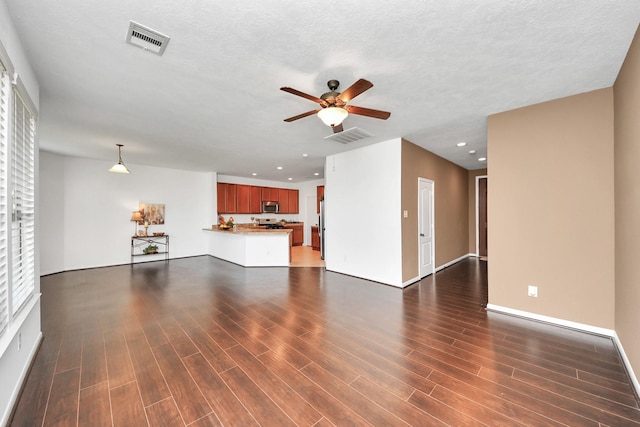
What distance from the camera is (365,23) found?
180cm

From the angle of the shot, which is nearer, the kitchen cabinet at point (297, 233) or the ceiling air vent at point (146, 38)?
the ceiling air vent at point (146, 38)

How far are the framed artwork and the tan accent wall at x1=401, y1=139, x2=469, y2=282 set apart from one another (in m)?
6.66

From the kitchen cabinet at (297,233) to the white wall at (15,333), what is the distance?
25.8 feet

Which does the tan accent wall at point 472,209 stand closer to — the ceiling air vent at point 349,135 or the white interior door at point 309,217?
the ceiling air vent at point 349,135

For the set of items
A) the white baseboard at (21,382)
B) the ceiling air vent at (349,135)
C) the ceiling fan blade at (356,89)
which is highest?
the ceiling air vent at (349,135)

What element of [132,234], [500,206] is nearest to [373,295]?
[500,206]

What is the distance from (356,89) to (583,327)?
3.62 meters

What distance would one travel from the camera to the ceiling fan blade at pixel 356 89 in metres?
1.99

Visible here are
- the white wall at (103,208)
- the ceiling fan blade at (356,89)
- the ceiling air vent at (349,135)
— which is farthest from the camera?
the white wall at (103,208)

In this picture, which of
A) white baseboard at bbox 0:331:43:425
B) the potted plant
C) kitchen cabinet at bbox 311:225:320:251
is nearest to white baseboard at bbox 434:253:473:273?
kitchen cabinet at bbox 311:225:320:251

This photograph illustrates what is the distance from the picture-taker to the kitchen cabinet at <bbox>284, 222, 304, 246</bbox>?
1018cm

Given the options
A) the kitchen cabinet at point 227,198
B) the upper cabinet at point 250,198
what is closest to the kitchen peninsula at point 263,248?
the kitchen cabinet at point 227,198

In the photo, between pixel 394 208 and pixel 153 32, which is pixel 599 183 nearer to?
pixel 394 208

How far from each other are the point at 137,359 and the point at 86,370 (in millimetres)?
363
